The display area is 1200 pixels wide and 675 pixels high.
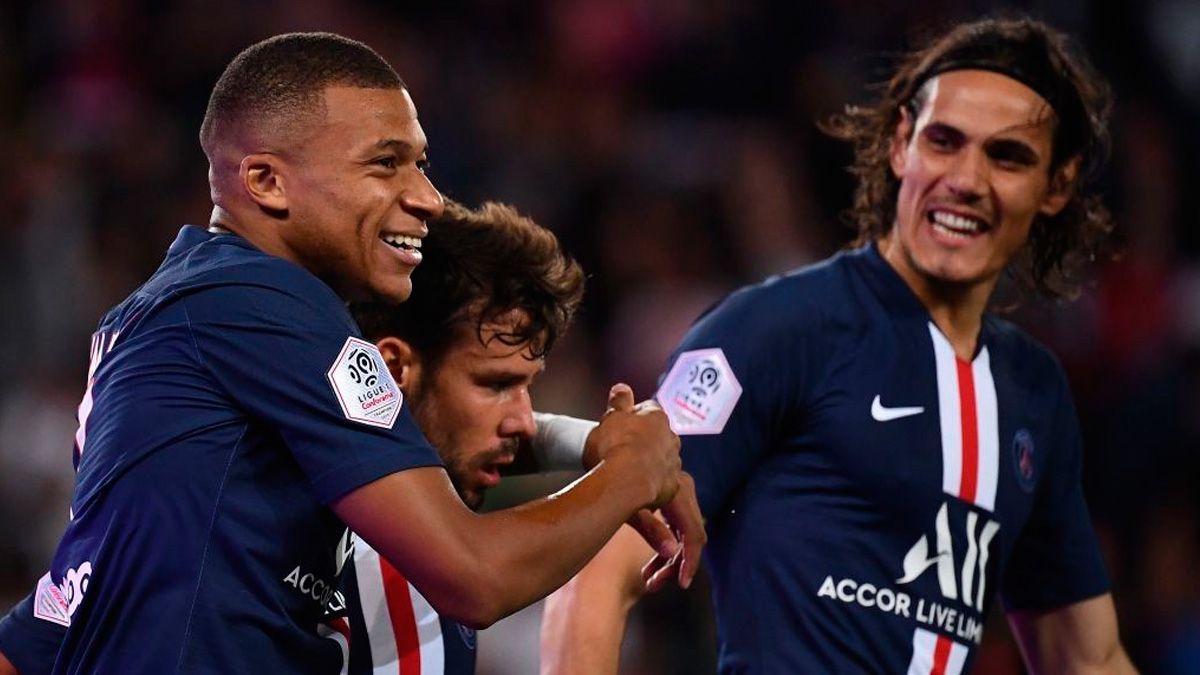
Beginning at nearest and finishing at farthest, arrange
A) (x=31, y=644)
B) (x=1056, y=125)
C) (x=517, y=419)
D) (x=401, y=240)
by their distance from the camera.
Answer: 1. (x=401, y=240)
2. (x=31, y=644)
3. (x=517, y=419)
4. (x=1056, y=125)

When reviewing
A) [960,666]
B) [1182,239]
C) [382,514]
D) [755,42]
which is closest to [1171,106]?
[1182,239]

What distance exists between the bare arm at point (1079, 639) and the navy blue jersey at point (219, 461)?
77.7 inches

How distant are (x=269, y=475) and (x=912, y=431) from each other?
149 cm

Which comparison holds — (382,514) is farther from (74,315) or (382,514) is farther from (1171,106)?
(1171,106)

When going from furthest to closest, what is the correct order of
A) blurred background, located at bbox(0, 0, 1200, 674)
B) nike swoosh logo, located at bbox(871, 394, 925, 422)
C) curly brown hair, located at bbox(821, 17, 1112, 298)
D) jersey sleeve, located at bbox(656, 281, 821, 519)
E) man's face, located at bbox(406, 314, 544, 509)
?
blurred background, located at bbox(0, 0, 1200, 674)
curly brown hair, located at bbox(821, 17, 1112, 298)
nike swoosh logo, located at bbox(871, 394, 925, 422)
jersey sleeve, located at bbox(656, 281, 821, 519)
man's face, located at bbox(406, 314, 544, 509)

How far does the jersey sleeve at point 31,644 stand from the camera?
314 cm

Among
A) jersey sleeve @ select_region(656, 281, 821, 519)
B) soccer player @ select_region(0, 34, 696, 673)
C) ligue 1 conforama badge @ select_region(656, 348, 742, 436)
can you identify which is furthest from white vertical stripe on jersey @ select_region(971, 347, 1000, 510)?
soccer player @ select_region(0, 34, 696, 673)

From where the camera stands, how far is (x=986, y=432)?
3.86 metres

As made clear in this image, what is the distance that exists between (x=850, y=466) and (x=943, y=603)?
33cm

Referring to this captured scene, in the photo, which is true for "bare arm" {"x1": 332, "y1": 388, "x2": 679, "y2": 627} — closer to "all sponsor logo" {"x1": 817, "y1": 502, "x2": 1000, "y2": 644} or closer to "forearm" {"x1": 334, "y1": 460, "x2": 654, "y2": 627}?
"forearm" {"x1": 334, "y1": 460, "x2": 654, "y2": 627}

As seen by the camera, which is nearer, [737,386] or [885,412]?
[737,386]

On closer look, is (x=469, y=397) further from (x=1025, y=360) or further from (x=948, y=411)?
(x=1025, y=360)

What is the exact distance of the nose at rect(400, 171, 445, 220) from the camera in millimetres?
Result: 2977

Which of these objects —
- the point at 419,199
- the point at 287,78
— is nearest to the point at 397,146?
the point at 419,199
